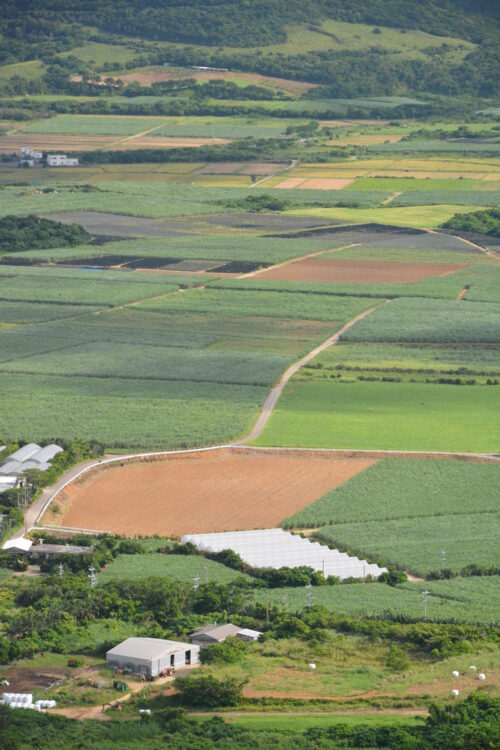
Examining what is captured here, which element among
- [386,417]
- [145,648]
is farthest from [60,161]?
[145,648]

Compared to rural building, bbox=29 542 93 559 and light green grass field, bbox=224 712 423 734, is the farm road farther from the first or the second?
light green grass field, bbox=224 712 423 734

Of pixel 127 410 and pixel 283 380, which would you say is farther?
pixel 283 380

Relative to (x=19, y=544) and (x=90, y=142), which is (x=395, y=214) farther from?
(x=19, y=544)

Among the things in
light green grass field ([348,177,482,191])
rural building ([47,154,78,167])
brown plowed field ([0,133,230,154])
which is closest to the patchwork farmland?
light green grass field ([348,177,482,191])

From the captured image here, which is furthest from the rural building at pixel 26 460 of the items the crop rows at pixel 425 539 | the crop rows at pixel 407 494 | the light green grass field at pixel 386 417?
the crop rows at pixel 425 539

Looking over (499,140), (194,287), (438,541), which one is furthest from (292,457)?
(499,140)

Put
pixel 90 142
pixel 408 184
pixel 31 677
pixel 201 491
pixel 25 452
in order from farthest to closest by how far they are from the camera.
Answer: pixel 90 142
pixel 408 184
pixel 25 452
pixel 201 491
pixel 31 677

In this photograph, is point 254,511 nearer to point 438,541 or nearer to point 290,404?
point 438,541
